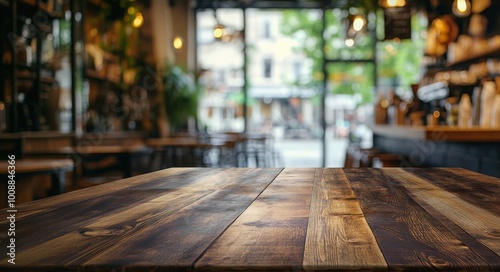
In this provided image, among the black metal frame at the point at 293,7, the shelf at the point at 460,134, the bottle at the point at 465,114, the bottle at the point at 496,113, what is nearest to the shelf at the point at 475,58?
the bottle at the point at 465,114

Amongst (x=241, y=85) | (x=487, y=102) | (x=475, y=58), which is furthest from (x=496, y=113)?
(x=241, y=85)

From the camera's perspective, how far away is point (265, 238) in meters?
1.01

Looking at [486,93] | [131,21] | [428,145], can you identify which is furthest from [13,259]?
[131,21]

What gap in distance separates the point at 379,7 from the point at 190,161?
318cm

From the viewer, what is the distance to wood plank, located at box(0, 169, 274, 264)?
3.16 ft

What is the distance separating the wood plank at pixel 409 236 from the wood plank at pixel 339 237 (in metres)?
0.02

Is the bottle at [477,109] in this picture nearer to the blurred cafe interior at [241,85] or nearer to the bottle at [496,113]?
the blurred cafe interior at [241,85]

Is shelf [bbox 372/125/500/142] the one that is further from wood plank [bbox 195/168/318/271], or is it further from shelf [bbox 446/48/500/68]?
wood plank [bbox 195/168/318/271]

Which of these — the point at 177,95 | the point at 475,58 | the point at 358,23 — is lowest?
the point at 177,95

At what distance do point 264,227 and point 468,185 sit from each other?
0.97 m

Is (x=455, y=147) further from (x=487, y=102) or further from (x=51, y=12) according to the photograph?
(x=51, y=12)

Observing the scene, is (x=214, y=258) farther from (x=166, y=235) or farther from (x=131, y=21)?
(x=131, y=21)

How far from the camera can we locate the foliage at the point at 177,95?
9539 mm

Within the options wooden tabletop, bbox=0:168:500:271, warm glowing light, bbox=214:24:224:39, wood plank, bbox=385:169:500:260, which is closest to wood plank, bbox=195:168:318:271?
wooden tabletop, bbox=0:168:500:271
